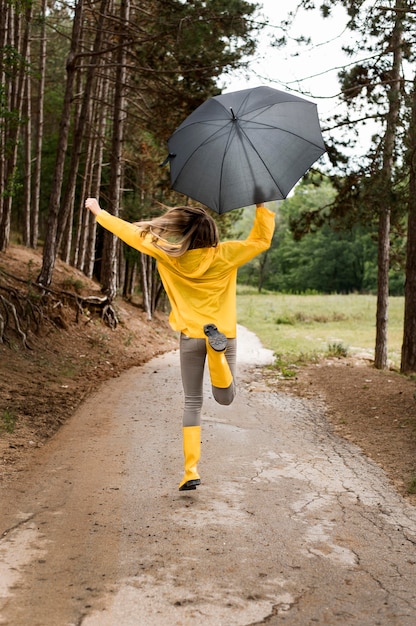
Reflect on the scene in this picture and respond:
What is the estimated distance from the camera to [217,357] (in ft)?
17.4

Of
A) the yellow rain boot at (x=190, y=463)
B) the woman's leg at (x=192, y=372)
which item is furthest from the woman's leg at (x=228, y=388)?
the yellow rain boot at (x=190, y=463)

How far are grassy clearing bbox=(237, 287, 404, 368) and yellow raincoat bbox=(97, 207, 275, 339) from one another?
11.1 metres

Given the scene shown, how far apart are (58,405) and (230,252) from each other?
471 cm

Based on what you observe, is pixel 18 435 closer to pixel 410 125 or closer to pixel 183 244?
pixel 183 244

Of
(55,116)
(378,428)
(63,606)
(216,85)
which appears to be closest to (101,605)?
(63,606)

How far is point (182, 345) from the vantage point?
5.60 metres

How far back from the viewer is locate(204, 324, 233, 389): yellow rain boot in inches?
207

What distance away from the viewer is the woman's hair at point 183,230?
17.7 feet

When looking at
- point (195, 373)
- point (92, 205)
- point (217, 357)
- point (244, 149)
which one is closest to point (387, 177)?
point (244, 149)

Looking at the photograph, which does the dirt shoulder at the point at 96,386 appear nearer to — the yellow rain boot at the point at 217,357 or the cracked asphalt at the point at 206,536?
the cracked asphalt at the point at 206,536

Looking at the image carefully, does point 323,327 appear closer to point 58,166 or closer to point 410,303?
point 410,303

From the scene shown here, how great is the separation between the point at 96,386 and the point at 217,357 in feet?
20.4

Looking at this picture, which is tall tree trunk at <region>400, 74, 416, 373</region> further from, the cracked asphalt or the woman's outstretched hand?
the woman's outstretched hand

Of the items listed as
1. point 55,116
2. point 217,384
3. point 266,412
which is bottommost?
point 266,412
